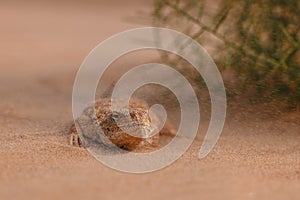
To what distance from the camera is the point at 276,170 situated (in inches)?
132

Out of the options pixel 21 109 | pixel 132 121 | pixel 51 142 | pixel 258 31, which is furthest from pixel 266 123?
pixel 21 109

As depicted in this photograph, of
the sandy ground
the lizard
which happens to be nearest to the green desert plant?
the sandy ground

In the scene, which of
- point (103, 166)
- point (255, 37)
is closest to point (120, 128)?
point (103, 166)

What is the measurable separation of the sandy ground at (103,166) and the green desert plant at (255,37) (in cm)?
18

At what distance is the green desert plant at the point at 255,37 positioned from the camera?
13.5 feet

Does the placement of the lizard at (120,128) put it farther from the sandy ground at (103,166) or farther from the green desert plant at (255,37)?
the green desert plant at (255,37)

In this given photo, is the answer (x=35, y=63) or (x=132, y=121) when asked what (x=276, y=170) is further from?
(x=35, y=63)

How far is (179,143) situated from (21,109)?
1.42m

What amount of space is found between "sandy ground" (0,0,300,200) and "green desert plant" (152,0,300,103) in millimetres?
178

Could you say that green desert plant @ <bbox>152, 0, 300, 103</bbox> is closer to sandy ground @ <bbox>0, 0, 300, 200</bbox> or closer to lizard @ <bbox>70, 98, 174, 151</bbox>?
sandy ground @ <bbox>0, 0, 300, 200</bbox>

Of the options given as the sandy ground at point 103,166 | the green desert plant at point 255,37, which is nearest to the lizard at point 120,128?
the sandy ground at point 103,166

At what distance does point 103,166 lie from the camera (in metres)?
3.32

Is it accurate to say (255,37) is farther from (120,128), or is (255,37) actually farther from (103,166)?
(103,166)

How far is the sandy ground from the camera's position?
2.97m
